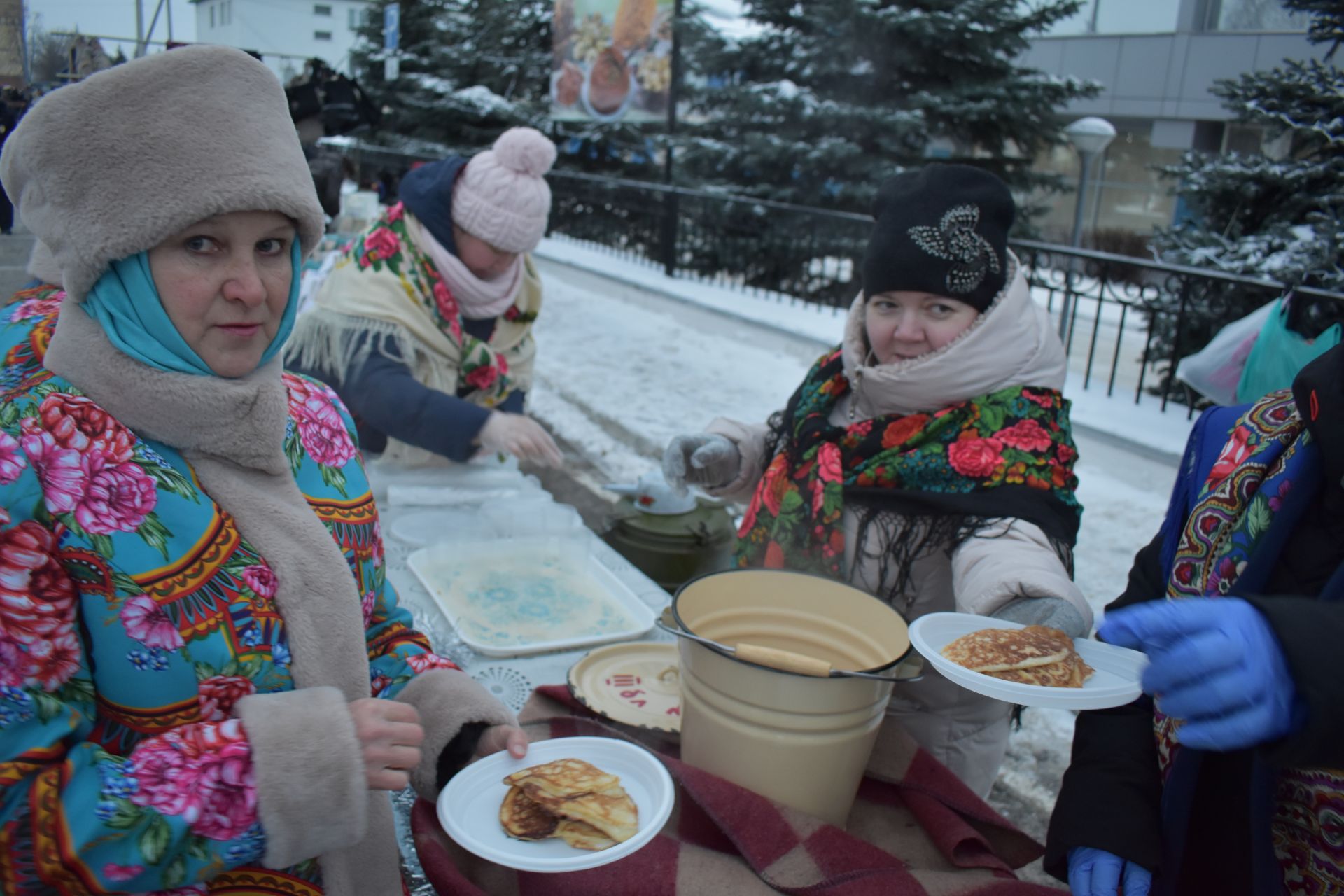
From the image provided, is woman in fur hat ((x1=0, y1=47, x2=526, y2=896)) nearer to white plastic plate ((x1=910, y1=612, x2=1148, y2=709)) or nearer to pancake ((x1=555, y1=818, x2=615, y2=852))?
pancake ((x1=555, y1=818, x2=615, y2=852))

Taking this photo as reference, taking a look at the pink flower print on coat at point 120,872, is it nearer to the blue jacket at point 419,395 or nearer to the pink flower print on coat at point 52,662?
the pink flower print on coat at point 52,662

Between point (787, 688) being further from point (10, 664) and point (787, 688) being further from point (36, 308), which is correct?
point (36, 308)

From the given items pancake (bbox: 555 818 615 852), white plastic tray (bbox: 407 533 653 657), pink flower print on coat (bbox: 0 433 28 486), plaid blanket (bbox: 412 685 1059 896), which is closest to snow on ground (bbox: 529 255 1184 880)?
plaid blanket (bbox: 412 685 1059 896)

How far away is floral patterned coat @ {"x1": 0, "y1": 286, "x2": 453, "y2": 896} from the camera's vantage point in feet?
2.91

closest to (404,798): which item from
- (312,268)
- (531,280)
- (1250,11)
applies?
(531,280)

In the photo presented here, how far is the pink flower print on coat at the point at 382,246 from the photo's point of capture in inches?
107

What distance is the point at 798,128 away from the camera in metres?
10.4

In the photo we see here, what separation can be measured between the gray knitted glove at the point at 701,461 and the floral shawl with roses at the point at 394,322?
860 millimetres

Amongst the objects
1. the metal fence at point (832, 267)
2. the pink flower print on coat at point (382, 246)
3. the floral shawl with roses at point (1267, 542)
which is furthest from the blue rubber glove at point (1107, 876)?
the metal fence at point (832, 267)

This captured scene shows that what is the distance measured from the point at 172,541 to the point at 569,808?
1.83 feet

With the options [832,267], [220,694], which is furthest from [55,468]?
[832,267]

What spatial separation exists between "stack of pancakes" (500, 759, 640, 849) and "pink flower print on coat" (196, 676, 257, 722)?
352mm

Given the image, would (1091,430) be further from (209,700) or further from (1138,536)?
(209,700)

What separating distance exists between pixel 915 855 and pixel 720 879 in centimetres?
34
